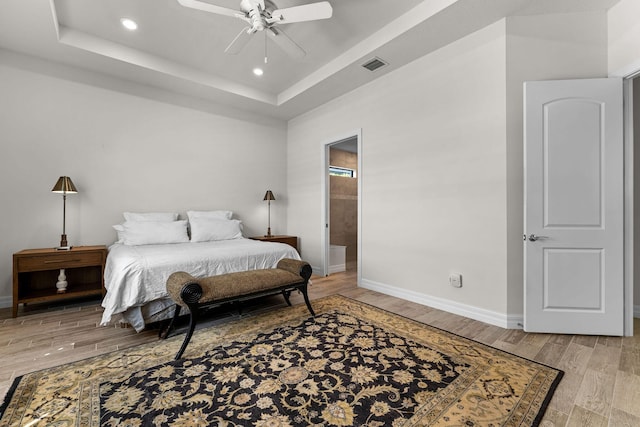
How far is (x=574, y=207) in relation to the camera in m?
2.46

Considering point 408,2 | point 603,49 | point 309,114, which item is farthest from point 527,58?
point 309,114

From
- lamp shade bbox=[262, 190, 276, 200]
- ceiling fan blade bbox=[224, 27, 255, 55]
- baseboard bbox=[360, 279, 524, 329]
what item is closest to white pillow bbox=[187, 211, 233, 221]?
lamp shade bbox=[262, 190, 276, 200]

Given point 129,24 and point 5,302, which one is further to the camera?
point 5,302

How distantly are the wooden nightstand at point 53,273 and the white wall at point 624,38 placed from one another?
540 cm

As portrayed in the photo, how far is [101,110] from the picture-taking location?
3.75 m

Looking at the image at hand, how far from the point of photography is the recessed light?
2.95 meters

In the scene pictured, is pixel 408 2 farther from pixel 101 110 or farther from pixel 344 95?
pixel 101 110

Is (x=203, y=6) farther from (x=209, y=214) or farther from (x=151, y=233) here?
(x=209, y=214)

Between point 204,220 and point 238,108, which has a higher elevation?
point 238,108

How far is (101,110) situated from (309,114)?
304cm

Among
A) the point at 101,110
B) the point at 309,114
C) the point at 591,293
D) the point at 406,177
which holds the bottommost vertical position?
the point at 591,293

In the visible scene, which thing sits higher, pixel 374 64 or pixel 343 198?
pixel 374 64

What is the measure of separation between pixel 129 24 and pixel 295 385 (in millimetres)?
3816

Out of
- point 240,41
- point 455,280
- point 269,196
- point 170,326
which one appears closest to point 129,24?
point 240,41
